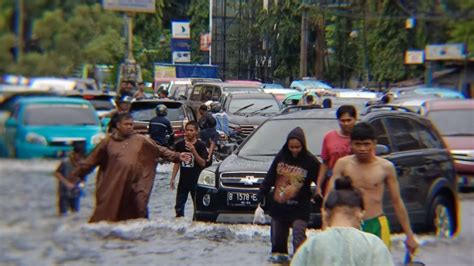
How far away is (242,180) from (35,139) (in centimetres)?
524

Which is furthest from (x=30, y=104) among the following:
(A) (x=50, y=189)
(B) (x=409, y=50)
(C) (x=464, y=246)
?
(C) (x=464, y=246)

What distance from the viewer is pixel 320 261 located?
258cm

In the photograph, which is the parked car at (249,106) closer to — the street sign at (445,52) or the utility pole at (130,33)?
the utility pole at (130,33)

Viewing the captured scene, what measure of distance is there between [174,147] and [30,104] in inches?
256

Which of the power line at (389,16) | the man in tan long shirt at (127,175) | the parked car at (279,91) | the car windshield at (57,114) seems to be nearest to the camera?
the power line at (389,16)

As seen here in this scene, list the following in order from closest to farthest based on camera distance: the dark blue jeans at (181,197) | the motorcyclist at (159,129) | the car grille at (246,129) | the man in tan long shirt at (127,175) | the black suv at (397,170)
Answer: the man in tan long shirt at (127,175), the black suv at (397,170), the dark blue jeans at (181,197), the motorcyclist at (159,129), the car grille at (246,129)

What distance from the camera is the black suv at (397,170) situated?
25.3 ft

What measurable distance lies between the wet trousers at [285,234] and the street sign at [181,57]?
10.2ft

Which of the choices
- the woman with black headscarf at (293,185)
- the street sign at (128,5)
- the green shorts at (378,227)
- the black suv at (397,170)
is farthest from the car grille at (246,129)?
the street sign at (128,5)

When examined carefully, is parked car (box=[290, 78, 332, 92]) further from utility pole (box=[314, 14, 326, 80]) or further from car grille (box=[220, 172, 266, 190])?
car grille (box=[220, 172, 266, 190])

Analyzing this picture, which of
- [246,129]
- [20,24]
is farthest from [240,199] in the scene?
[246,129]

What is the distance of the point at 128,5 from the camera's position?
2600mm

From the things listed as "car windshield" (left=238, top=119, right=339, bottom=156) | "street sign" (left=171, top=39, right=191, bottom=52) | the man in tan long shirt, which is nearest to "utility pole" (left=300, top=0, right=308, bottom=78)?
"street sign" (left=171, top=39, right=191, bottom=52)

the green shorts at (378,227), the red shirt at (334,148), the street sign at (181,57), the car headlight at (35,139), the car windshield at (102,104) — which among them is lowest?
the green shorts at (378,227)
